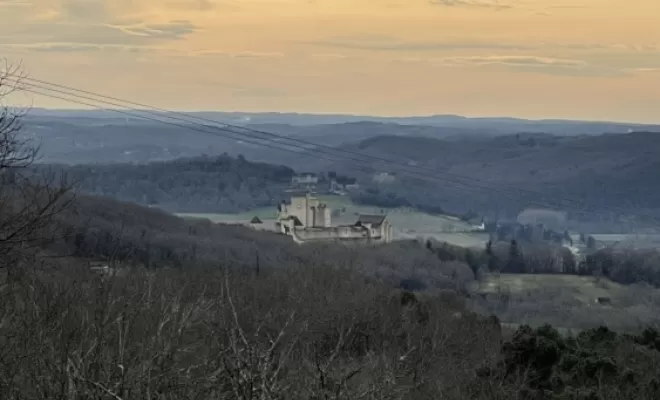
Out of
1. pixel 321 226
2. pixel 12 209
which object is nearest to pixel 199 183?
pixel 321 226

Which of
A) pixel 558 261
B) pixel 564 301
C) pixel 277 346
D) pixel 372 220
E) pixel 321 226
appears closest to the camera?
pixel 277 346

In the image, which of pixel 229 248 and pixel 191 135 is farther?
pixel 191 135

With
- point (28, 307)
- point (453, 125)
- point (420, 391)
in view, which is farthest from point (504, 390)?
point (453, 125)

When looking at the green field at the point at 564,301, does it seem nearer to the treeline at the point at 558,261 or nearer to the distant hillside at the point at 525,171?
the treeline at the point at 558,261

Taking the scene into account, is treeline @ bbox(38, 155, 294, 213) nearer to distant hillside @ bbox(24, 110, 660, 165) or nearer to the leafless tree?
distant hillside @ bbox(24, 110, 660, 165)

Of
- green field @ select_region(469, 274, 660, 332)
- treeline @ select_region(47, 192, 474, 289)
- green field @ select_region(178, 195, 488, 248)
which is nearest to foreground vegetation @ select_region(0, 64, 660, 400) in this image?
treeline @ select_region(47, 192, 474, 289)

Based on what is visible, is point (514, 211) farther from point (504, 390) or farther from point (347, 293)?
point (504, 390)

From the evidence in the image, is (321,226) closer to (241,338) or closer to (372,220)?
(372,220)
